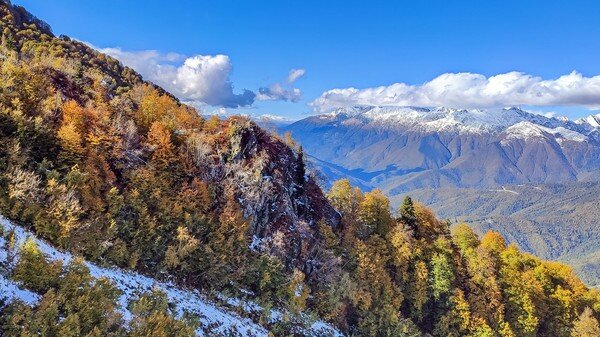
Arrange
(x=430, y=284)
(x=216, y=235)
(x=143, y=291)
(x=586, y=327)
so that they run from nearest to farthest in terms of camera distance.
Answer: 1. (x=143, y=291)
2. (x=216, y=235)
3. (x=430, y=284)
4. (x=586, y=327)

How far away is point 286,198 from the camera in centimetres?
5869

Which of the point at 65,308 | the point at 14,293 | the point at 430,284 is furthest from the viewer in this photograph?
the point at 430,284

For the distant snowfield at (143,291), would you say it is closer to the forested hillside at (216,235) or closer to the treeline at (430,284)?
the forested hillside at (216,235)

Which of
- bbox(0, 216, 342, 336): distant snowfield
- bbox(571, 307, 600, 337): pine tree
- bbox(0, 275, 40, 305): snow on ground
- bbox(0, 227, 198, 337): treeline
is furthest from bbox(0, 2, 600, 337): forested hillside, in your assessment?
bbox(0, 216, 342, 336): distant snowfield

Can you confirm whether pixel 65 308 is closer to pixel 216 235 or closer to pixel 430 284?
pixel 216 235

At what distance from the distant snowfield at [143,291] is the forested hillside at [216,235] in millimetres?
964

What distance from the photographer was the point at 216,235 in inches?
1923

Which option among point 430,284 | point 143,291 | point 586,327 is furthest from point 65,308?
point 586,327

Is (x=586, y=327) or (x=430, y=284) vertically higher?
(x=430, y=284)

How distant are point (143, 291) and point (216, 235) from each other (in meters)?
15.7

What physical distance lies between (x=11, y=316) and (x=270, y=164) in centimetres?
4186

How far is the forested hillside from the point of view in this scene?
3216cm

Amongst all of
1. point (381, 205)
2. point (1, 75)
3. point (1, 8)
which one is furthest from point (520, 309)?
point (1, 8)

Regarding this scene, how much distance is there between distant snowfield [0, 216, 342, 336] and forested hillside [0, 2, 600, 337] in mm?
964
